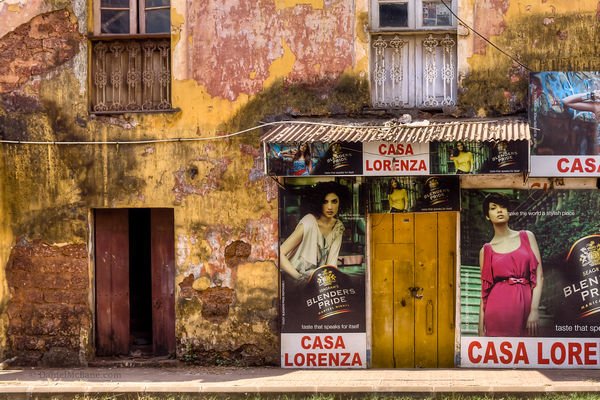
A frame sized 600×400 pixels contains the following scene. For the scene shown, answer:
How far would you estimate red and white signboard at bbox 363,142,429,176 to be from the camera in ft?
35.4

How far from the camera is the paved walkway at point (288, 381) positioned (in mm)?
9727

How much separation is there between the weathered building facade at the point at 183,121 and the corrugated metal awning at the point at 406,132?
1.00 ft

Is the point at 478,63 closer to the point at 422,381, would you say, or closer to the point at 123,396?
the point at 422,381

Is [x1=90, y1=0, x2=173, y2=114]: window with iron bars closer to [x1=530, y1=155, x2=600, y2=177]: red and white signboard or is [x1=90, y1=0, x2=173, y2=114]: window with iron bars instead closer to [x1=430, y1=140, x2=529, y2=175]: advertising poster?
[x1=430, y1=140, x2=529, y2=175]: advertising poster

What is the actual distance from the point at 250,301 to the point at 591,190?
4.18m

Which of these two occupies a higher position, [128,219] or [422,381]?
[128,219]

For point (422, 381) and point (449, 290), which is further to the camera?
point (449, 290)

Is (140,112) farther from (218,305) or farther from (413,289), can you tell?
(413,289)

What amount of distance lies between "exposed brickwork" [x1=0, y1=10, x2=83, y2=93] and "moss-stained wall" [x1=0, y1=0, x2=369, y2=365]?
12 mm

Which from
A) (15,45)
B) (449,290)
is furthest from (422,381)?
(15,45)

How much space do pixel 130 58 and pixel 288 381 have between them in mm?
4427

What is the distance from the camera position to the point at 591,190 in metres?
11.0

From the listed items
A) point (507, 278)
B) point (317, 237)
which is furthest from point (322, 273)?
point (507, 278)

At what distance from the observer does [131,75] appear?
11.8 meters
